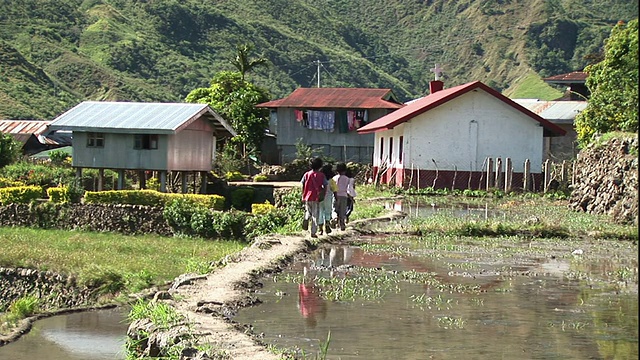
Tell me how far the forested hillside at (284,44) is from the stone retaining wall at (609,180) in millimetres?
58054

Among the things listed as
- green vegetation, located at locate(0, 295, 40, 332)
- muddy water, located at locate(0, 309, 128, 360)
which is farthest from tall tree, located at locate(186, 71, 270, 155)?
muddy water, located at locate(0, 309, 128, 360)

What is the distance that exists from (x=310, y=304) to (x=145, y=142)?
3093 cm

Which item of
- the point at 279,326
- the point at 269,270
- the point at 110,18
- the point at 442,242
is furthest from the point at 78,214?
the point at 110,18

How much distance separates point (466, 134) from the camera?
38.2 m

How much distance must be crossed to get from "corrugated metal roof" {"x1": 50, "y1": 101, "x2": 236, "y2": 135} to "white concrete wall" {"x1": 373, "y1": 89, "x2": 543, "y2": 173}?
9.44 m

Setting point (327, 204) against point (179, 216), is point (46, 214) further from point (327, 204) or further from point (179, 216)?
point (327, 204)

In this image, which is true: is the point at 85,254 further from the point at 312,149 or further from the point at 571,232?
the point at 312,149

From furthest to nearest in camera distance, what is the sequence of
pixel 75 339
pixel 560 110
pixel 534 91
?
pixel 534 91 → pixel 560 110 → pixel 75 339

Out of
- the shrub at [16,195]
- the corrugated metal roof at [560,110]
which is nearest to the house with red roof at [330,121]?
Result: the corrugated metal roof at [560,110]

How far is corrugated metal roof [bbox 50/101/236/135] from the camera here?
40656mm

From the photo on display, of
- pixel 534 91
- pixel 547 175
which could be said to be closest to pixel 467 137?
pixel 547 175

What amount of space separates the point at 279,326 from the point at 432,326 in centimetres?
157

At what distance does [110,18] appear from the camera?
363ft

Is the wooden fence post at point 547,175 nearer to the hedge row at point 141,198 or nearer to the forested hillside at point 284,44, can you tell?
the hedge row at point 141,198
